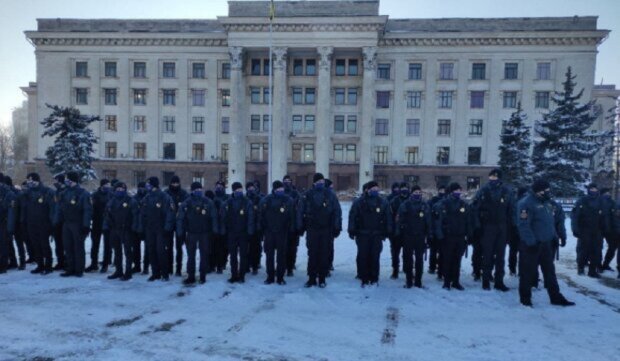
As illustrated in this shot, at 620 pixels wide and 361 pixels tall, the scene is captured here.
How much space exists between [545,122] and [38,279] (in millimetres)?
29974

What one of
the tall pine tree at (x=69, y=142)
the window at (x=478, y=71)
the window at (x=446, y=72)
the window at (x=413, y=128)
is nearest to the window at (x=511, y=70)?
the window at (x=478, y=71)

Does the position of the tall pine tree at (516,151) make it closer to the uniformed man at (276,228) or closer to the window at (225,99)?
the uniformed man at (276,228)

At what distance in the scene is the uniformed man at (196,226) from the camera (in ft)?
26.9

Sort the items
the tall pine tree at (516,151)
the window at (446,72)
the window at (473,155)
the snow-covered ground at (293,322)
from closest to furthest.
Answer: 1. the snow-covered ground at (293,322)
2. the tall pine tree at (516,151)
3. the window at (446,72)
4. the window at (473,155)

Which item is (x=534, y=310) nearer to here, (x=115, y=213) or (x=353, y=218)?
(x=353, y=218)

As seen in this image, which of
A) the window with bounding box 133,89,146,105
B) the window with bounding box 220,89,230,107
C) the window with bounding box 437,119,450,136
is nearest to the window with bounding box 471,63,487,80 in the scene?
the window with bounding box 437,119,450,136

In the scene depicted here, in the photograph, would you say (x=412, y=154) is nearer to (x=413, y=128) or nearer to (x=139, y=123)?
(x=413, y=128)

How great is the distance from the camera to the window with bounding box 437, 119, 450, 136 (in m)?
42.8

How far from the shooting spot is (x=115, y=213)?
28.0 ft

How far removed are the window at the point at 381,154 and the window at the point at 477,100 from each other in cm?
1048

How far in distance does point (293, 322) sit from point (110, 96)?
46.3 metres

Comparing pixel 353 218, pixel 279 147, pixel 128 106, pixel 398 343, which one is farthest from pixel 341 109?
pixel 398 343

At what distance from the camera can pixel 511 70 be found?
4156cm

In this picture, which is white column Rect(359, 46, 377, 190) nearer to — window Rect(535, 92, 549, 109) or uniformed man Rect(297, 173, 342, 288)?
window Rect(535, 92, 549, 109)
